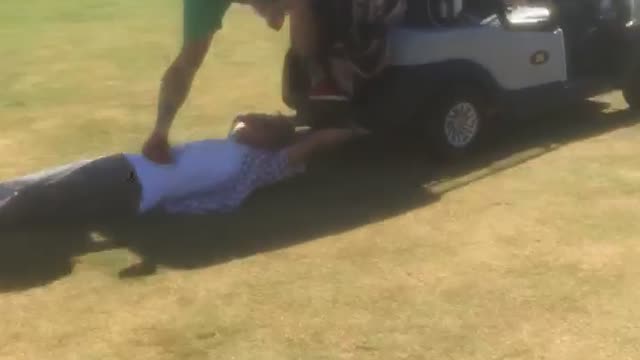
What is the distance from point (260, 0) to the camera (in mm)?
5930

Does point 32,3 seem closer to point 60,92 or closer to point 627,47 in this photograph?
point 60,92

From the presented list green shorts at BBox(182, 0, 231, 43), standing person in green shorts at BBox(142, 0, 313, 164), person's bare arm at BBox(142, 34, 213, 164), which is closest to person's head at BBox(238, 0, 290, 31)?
standing person in green shorts at BBox(142, 0, 313, 164)

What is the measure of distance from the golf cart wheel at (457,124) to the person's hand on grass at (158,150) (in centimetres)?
156

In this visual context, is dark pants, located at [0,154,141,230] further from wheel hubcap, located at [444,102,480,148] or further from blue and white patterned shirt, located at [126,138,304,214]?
wheel hubcap, located at [444,102,480,148]

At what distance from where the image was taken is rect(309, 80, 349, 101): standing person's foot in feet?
20.1

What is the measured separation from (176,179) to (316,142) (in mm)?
883

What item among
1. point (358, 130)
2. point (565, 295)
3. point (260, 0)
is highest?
point (260, 0)

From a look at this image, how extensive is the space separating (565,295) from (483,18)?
2.56m

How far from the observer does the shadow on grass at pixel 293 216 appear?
4.91 m

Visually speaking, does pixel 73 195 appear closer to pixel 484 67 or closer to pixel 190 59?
pixel 190 59

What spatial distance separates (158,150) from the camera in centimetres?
548

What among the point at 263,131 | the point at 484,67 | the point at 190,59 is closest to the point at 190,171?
the point at 263,131

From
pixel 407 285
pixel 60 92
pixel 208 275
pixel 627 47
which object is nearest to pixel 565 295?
pixel 407 285

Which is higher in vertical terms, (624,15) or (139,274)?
(624,15)
